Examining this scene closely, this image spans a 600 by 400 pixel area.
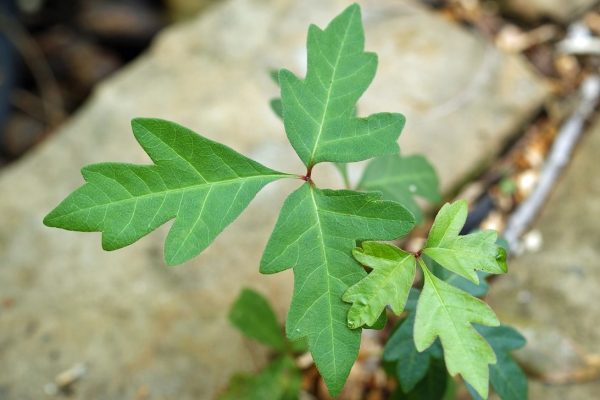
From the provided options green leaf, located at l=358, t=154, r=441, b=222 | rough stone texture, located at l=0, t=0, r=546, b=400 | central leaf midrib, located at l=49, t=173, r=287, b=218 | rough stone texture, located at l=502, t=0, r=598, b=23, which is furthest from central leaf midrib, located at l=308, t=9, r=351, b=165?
rough stone texture, located at l=502, t=0, r=598, b=23

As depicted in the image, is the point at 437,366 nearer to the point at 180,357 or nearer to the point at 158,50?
the point at 180,357

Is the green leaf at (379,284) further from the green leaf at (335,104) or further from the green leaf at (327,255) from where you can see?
the green leaf at (335,104)

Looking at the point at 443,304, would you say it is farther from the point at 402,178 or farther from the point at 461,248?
the point at 402,178

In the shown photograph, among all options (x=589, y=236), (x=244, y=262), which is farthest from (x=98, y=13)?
(x=589, y=236)

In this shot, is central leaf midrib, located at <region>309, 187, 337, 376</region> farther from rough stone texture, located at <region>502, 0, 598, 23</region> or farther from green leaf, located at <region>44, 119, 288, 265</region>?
rough stone texture, located at <region>502, 0, 598, 23</region>

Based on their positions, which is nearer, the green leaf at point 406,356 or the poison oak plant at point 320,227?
the poison oak plant at point 320,227

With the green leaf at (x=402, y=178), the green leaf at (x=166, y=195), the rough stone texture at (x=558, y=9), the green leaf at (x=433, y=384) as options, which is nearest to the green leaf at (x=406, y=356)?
the green leaf at (x=433, y=384)

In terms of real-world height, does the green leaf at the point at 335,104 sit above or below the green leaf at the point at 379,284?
above
